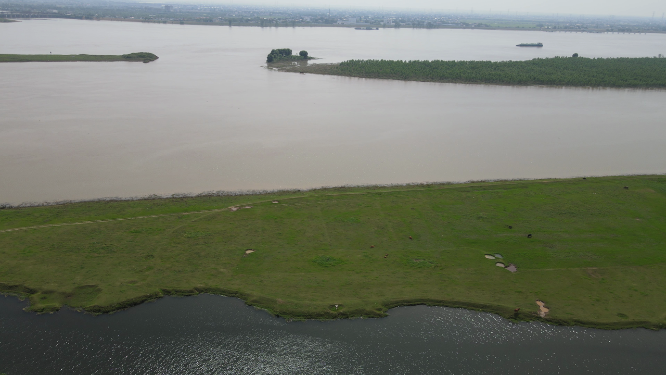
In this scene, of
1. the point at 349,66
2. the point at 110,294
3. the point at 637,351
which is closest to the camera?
the point at 637,351

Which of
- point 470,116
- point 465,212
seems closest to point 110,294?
point 465,212

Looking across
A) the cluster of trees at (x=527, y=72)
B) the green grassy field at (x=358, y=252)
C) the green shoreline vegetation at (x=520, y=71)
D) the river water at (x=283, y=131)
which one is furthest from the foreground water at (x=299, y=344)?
the cluster of trees at (x=527, y=72)

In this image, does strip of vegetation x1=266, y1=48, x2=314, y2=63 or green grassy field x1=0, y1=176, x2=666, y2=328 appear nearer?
green grassy field x1=0, y1=176, x2=666, y2=328

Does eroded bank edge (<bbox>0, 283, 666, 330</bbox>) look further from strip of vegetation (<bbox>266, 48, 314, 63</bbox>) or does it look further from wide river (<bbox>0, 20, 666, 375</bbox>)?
strip of vegetation (<bbox>266, 48, 314, 63</bbox>)

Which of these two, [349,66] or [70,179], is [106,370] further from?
[349,66]

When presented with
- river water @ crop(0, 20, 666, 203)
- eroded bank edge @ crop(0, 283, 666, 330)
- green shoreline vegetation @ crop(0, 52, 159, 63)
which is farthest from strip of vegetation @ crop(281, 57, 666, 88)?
eroded bank edge @ crop(0, 283, 666, 330)

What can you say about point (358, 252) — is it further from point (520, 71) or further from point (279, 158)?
point (520, 71)
